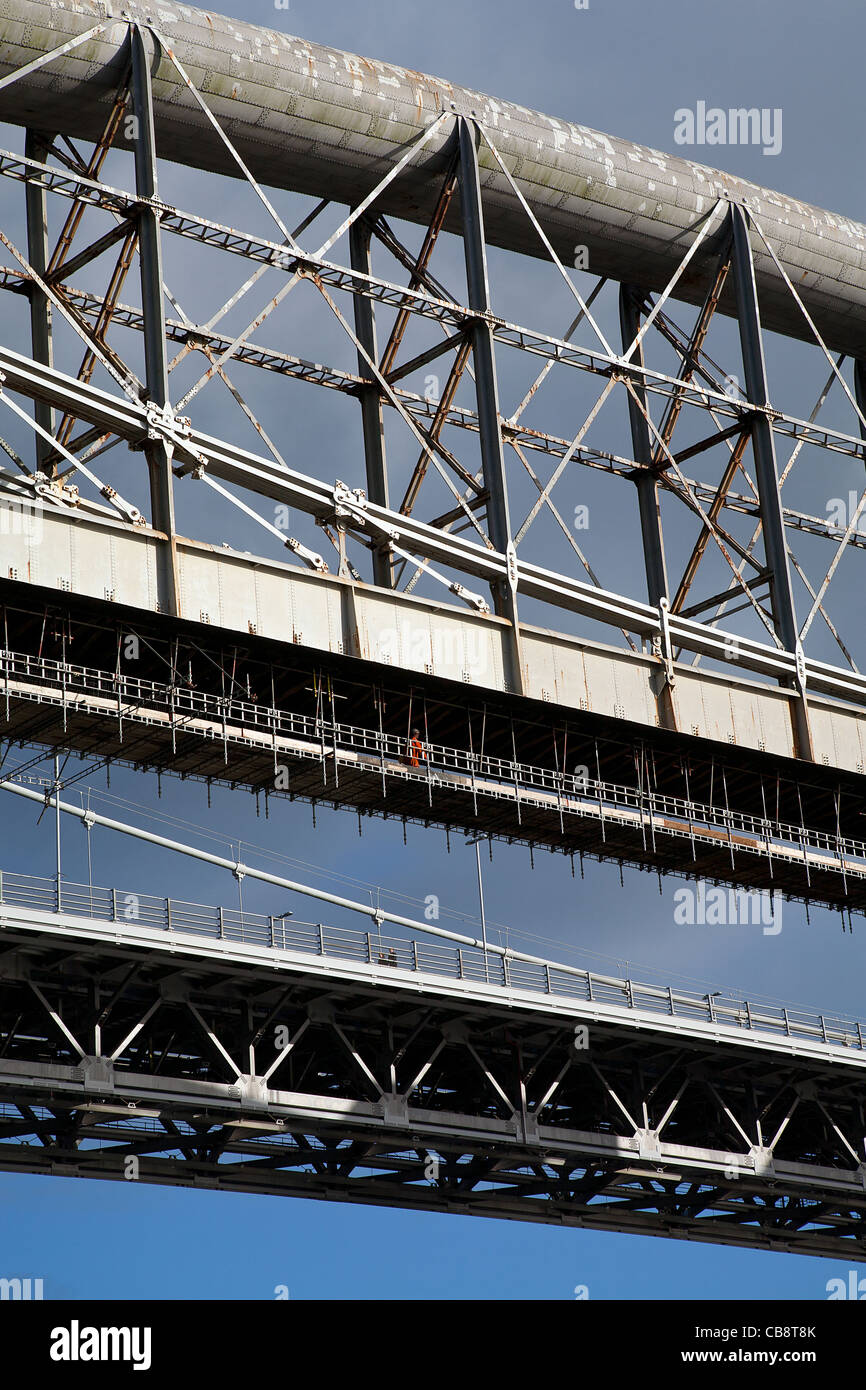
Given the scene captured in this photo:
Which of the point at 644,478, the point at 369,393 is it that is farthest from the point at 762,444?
the point at 369,393

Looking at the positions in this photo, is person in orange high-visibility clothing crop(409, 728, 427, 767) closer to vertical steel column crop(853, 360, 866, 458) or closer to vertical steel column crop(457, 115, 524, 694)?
vertical steel column crop(457, 115, 524, 694)

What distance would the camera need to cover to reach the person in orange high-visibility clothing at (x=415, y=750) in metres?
58.3

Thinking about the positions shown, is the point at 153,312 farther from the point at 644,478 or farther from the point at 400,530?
the point at 644,478

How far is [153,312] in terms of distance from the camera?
54.8 m

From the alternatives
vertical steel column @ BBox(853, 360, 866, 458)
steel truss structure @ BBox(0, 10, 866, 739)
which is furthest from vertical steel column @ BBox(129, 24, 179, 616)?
vertical steel column @ BBox(853, 360, 866, 458)

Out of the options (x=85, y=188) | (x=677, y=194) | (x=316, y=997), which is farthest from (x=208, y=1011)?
(x=677, y=194)

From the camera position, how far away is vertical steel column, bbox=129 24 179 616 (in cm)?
5216

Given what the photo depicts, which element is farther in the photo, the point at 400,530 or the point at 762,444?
the point at 762,444

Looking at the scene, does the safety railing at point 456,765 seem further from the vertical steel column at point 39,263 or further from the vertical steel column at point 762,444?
the vertical steel column at point 39,263

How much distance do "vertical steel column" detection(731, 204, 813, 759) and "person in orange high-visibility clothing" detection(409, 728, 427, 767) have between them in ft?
40.9

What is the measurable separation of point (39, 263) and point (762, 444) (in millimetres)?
22745

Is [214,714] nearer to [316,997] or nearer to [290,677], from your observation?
[290,677]

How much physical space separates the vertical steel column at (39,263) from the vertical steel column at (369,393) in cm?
909
